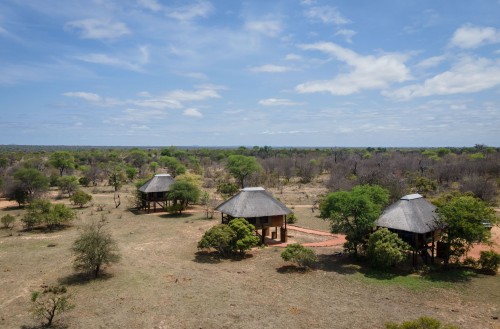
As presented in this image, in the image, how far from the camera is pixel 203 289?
17.1 metres

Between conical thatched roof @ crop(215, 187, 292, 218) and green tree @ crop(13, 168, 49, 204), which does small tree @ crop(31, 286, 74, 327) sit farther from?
green tree @ crop(13, 168, 49, 204)

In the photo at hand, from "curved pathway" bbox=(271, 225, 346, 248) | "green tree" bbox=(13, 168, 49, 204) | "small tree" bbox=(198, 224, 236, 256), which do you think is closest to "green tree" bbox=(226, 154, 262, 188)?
"curved pathway" bbox=(271, 225, 346, 248)

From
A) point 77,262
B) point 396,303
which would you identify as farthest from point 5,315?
point 396,303

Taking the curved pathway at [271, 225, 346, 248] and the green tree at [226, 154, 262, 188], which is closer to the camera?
the curved pathway at [271, 225, 346, 248]

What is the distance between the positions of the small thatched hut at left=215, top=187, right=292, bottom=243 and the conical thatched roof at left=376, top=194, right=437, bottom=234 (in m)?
7.28

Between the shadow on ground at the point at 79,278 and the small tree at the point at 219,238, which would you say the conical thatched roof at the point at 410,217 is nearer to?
the small tree at the point at 219,238

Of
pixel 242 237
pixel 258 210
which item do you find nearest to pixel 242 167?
pixel 258 210

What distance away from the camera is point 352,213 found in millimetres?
21047

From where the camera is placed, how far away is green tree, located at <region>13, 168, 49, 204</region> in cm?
3953

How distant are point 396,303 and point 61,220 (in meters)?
26.3

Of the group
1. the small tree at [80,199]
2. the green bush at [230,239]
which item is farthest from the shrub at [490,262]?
the small tree at [80,199]

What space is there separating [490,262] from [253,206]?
14.5 m

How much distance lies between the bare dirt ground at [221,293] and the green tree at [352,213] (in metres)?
1.89

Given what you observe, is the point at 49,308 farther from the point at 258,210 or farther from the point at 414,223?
the point at 414,223
